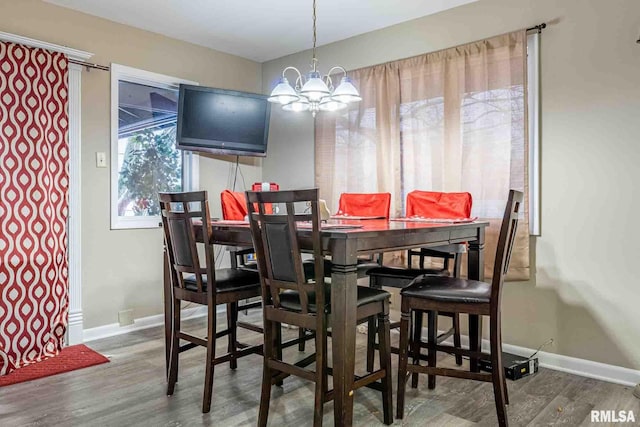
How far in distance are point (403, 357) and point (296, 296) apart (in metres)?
0.59

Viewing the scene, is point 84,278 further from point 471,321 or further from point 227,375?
point 471,321

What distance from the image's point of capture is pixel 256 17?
12.0 ft

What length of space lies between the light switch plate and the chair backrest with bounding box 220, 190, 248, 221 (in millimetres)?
1187

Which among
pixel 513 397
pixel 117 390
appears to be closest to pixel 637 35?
pixel 513 397

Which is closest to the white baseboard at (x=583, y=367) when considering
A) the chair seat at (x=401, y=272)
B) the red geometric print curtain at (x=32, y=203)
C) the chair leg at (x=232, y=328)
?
A: the chair seat at (x=401, y=272)

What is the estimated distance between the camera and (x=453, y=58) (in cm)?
335

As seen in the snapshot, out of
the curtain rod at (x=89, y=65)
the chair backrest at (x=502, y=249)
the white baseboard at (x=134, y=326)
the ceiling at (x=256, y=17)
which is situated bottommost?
the white baseboard at (x=134, y=326)

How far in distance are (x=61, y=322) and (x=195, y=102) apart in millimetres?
2057

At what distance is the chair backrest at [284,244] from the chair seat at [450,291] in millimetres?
546

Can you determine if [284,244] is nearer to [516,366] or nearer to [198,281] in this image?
[198,281]

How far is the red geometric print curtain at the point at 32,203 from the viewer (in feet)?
9.87

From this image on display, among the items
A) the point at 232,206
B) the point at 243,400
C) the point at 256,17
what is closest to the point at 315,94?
the point at 232,206

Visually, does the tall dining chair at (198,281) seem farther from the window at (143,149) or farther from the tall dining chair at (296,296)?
the window at (143,149)

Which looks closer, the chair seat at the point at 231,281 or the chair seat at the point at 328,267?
the chair seat at the point at 231,281
